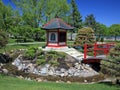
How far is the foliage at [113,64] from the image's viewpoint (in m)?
13.2

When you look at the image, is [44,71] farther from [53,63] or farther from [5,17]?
[5,17]

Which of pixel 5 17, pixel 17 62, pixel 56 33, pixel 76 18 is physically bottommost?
pixel 17 62

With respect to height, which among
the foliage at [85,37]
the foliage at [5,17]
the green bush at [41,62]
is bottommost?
the green bush at [41,62]

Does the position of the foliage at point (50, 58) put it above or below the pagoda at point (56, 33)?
below

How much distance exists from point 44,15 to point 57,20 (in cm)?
1543

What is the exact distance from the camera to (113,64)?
1336 cm

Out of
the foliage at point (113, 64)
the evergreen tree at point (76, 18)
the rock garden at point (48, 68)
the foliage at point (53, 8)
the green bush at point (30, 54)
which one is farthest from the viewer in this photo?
the evergreen tree at point (76, 18)

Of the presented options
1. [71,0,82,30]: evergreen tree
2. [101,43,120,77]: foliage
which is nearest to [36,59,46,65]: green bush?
[101,43,120,77]: foliage

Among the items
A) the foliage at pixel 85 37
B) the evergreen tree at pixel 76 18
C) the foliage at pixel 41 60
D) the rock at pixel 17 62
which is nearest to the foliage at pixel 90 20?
the evergreen tree at pixel 76 18

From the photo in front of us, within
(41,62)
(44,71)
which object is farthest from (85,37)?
(44,71)

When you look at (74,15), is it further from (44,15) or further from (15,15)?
(15,15)

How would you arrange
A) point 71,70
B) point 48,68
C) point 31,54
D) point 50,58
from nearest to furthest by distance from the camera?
point 71,70 < point 48,68 < point 50,58 < point 31,54

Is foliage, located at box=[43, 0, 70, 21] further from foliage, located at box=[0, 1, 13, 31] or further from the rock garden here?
the rock garden

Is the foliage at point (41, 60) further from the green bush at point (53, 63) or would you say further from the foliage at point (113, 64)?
the foliage at point (113, 64)
